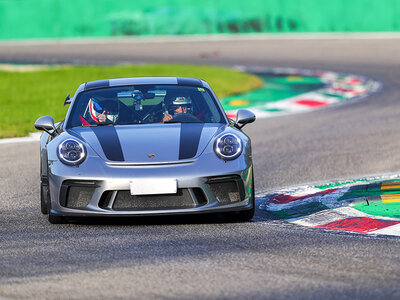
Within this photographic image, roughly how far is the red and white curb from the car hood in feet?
A: 24.6

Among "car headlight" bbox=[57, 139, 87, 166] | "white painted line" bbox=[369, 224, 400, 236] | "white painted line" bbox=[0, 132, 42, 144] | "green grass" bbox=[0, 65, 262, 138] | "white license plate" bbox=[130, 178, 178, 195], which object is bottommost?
"green grass" bbox=[0, 65, 262, 138]

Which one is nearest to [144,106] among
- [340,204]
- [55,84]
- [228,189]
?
[228,189]

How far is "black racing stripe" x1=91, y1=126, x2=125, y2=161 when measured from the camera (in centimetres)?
684

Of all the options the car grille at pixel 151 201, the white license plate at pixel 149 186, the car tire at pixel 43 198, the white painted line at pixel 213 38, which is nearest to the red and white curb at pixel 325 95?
the car tire at pixel 43 198

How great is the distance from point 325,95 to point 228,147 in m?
10.9

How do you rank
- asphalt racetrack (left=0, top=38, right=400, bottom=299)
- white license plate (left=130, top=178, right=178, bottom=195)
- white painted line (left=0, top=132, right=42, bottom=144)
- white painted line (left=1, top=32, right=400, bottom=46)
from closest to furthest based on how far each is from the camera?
asphalt racetrack (left=0, top=38, right=400, bottom=299)
white license plate (left=130, top=178, right=178, bottom=195)
white painted line (left=0, top=132, right=42, bottom=144)
white painted line (left=1, top=32, right=400, bottom=46)

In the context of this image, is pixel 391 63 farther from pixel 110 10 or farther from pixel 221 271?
pixel 221 271

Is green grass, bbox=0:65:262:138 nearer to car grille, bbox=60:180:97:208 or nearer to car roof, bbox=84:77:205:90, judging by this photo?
car roof, bbox=84:77:205:90

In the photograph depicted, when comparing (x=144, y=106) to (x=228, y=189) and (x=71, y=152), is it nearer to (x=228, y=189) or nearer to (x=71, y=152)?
(x=71, y=152)

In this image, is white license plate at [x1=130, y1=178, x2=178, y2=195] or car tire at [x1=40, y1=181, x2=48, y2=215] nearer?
white license plate at [x1=130, y1=178, x2=178, y2=195]

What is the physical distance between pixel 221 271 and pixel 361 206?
2579 mm

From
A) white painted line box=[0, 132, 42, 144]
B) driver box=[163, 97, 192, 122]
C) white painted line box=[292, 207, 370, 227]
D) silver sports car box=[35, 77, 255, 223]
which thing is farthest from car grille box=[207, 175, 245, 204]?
white painted line box=[0, 132, 42, 144]

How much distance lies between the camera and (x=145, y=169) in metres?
6.67

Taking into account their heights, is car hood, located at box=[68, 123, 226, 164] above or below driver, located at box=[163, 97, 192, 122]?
below
